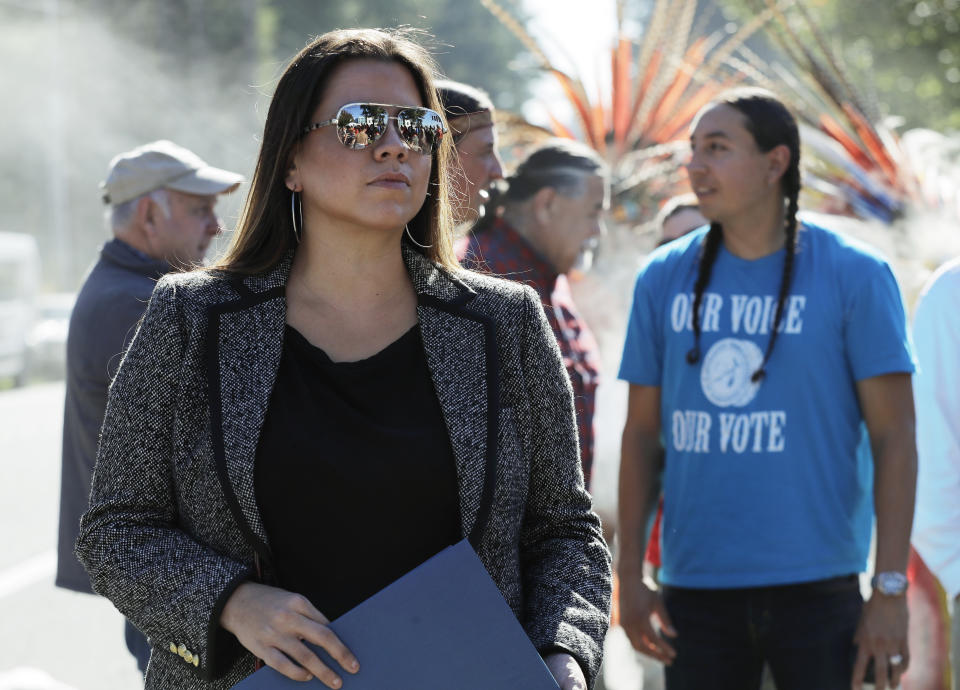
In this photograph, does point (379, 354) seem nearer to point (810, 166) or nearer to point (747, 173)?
point (747, 173)

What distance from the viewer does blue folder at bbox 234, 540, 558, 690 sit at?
1.72m

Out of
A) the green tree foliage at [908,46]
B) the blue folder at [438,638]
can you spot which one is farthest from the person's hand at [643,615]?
the green tree foliage at [908,46]

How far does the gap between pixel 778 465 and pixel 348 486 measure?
4.99 feet

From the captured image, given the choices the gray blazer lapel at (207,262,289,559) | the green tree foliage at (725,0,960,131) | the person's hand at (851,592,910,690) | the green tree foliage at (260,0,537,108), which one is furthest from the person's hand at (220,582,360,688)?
the green tree foliage at (260,0,537,108)

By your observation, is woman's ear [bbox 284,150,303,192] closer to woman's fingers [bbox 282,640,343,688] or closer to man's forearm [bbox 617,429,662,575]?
woman's fingers [bbox 282,640,343,688]

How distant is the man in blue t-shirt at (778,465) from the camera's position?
3.01 metres

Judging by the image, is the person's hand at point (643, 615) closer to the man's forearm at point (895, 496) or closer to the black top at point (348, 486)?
the man's forearm at point (895, 496)

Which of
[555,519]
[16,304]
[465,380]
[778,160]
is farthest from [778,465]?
[16,304]

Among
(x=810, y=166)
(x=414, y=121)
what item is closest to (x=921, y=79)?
(x=810, y=166)

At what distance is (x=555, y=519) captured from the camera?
2074mm

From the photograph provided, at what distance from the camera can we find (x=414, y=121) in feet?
6.93

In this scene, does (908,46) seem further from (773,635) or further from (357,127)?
(357,127)

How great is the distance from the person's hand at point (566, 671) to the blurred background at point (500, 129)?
121 cm

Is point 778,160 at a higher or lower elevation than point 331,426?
higher
